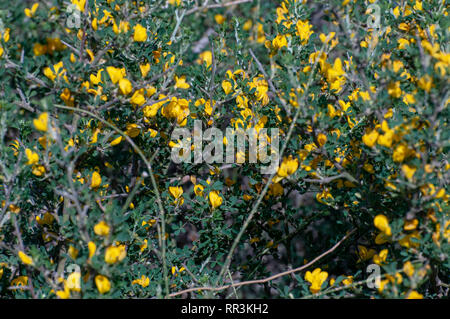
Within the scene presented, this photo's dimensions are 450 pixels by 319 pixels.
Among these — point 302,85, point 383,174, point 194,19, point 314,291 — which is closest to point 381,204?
point 383,174

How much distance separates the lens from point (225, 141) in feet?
6.59

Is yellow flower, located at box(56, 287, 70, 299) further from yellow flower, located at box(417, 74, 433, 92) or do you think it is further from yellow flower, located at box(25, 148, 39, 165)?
yellow flower, located at box(417, 74, 433, 92)

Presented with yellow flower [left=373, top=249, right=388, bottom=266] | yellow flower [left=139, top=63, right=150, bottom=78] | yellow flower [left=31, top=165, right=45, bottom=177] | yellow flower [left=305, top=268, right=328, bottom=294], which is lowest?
yellow flower [left=305, top=268, right=328, bottom=294]

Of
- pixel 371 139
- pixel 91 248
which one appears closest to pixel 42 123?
pixel 91 248

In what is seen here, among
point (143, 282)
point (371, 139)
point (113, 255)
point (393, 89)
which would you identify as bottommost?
point (143, 282)

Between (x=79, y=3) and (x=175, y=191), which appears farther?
(x=175, y=191)

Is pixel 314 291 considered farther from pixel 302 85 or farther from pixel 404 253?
pixel 302 85

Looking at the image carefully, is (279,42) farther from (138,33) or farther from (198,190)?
(198,190)

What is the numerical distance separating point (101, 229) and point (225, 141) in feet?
2.48

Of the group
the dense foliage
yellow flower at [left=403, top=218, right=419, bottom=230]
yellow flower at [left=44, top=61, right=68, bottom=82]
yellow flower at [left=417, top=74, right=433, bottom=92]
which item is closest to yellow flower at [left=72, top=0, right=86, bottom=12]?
the dense foliage

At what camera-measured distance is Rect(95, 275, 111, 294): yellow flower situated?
1.44 metres

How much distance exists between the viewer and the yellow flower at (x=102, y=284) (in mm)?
1436

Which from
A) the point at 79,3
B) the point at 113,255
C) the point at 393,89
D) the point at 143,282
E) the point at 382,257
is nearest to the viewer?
the point at 113,255

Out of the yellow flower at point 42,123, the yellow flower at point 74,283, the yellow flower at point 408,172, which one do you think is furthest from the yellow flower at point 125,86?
the yellow flower at point 408,172
